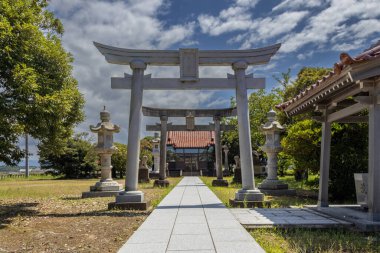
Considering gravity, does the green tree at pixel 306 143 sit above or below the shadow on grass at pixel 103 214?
above

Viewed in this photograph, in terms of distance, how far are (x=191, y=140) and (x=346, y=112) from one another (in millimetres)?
35109

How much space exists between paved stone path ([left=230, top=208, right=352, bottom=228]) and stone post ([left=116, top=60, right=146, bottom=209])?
287cm

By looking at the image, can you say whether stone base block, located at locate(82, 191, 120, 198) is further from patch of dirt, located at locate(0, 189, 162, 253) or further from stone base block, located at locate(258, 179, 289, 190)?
stone base block, located at locate(258, 179, 289, 190)

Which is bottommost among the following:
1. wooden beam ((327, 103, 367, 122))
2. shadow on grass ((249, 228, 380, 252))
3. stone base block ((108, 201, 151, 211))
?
stone base block ((108, 201, 151, 211))

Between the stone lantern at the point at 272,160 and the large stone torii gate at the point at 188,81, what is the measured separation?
4.41 metres

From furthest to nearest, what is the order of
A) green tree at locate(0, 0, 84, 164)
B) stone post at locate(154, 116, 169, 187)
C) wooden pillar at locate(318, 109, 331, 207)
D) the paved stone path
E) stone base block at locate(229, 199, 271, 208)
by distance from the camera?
stone post at locate(154, 116, 169, 187) → stone base block at locate(229, 199, 271, 208) → wooden pillar at locate(318, 109, 331, 207) → green tree at locate(0, 0, 84, 164) → the paved stone path

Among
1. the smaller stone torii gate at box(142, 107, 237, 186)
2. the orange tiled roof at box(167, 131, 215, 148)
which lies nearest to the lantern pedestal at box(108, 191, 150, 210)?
the smaller stone torii gate at box(142, 107, 237, 186)

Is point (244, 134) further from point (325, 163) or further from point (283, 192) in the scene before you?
point (283, 192)

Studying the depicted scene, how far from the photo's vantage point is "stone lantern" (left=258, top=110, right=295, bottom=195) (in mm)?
13531

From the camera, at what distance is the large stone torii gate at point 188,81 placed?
370 inches

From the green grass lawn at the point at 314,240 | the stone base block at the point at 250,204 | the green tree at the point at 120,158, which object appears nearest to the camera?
the green grass lawn at the point at 314,240

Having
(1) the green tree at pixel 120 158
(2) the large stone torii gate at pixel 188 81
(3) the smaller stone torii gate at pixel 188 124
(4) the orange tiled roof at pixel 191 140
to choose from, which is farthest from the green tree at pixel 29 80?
(4) the orange tiled roof at pixel 191 140

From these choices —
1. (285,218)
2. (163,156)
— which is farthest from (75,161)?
(285,218)

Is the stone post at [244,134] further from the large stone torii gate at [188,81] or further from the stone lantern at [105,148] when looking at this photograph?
the stone lantern at [105,148]
